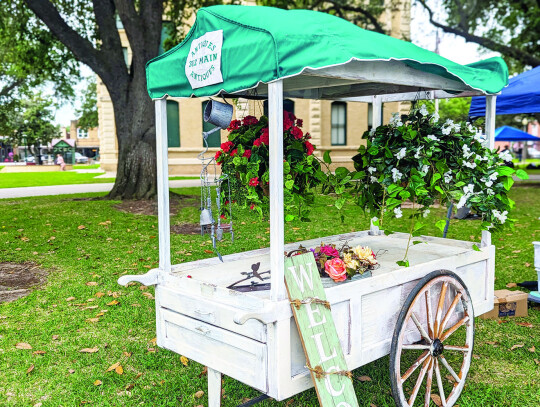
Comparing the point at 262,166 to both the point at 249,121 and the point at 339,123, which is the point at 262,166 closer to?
the point at 249,121

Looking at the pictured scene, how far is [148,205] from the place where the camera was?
38.2 feet

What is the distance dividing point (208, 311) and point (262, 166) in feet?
3.59

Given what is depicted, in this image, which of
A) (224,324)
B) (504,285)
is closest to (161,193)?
(224,324)

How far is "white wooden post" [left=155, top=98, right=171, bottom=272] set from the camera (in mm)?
3408

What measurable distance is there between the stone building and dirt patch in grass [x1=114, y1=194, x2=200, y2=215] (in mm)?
10267

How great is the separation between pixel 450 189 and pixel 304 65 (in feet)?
5.20

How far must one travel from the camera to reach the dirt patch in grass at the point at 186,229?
938cm

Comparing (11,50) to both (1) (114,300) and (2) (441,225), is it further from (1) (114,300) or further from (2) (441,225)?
(2) (441,225)

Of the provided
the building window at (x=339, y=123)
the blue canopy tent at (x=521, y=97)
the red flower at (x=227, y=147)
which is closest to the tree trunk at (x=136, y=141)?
the blue canopy tent at (x=521, y=97)

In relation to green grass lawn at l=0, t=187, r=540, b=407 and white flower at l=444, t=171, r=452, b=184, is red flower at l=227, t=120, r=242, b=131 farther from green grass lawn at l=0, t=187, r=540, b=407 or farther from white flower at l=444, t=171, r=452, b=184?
white flower at l=444, t=171, r=452, b=184

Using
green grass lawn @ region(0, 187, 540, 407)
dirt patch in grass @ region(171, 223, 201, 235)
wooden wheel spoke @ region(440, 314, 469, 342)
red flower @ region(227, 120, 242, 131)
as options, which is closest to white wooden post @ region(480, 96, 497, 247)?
wooden wheel spoke @ region(440, 314, 469, 342)

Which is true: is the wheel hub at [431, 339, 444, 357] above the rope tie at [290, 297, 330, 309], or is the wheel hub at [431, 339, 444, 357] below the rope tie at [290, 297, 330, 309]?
below

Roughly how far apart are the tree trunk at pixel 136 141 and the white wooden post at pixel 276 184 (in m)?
9.92

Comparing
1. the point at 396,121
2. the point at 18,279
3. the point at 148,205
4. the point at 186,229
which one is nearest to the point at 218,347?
the point at 396,121
